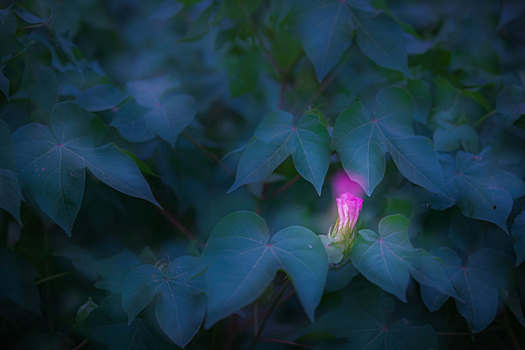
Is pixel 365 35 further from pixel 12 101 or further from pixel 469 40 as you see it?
pixel 12 101

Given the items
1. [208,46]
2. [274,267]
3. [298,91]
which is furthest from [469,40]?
[274,267]

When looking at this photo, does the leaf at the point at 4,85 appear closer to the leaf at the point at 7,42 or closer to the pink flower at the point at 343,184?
the leaf at the point at 7,42

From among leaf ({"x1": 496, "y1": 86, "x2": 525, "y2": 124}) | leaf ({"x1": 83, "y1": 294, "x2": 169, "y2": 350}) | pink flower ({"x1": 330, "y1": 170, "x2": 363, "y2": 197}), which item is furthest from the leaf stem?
leaf ({"x1": 496, "y1": 86, "x2": 525, "y2": 124})

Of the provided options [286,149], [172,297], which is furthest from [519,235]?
[172,297]

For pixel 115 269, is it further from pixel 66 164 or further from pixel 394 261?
pixel 394 261

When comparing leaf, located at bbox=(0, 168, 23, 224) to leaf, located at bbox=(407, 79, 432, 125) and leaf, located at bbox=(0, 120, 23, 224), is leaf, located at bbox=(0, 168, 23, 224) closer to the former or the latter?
leaf, located at bbox=(0, 120, 23, 224)

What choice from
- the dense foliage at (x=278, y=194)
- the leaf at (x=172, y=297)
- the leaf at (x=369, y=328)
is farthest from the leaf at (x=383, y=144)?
the leaf at (x=172, y=297)
